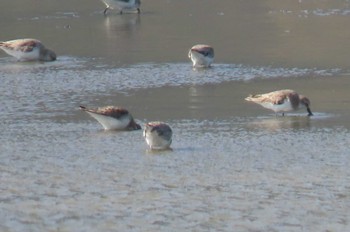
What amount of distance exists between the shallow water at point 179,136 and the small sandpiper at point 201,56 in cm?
21

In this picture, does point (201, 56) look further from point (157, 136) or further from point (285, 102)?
point (157, 136)

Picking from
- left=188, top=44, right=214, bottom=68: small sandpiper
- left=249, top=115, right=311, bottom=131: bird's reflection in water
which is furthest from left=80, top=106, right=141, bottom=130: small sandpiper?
Answer: left=188, top=44, right=214, bottom=68: small sandpiper

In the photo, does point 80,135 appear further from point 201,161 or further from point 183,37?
point 183,37

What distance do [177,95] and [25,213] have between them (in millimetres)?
6795

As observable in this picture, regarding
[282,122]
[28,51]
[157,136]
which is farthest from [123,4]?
[157,136]

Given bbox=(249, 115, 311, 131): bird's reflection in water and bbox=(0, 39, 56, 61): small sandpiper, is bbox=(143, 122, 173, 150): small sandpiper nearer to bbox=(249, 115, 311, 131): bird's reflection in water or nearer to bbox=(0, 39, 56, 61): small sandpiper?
bbox=(249, 115, 311, 131): bird's reflection in water

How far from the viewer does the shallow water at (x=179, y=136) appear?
31.8ft

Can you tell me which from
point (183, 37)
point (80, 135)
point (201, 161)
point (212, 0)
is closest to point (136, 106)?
point (80, 135)

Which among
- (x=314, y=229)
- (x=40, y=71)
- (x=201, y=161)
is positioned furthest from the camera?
(x=40, y=71)

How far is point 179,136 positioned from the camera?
13141 millimetres

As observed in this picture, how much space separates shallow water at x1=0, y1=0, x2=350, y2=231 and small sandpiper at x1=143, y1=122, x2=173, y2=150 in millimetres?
110

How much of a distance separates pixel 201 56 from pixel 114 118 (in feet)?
18.7

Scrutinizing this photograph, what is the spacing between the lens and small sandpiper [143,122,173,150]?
1211cm

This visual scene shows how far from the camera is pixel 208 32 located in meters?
24.7
